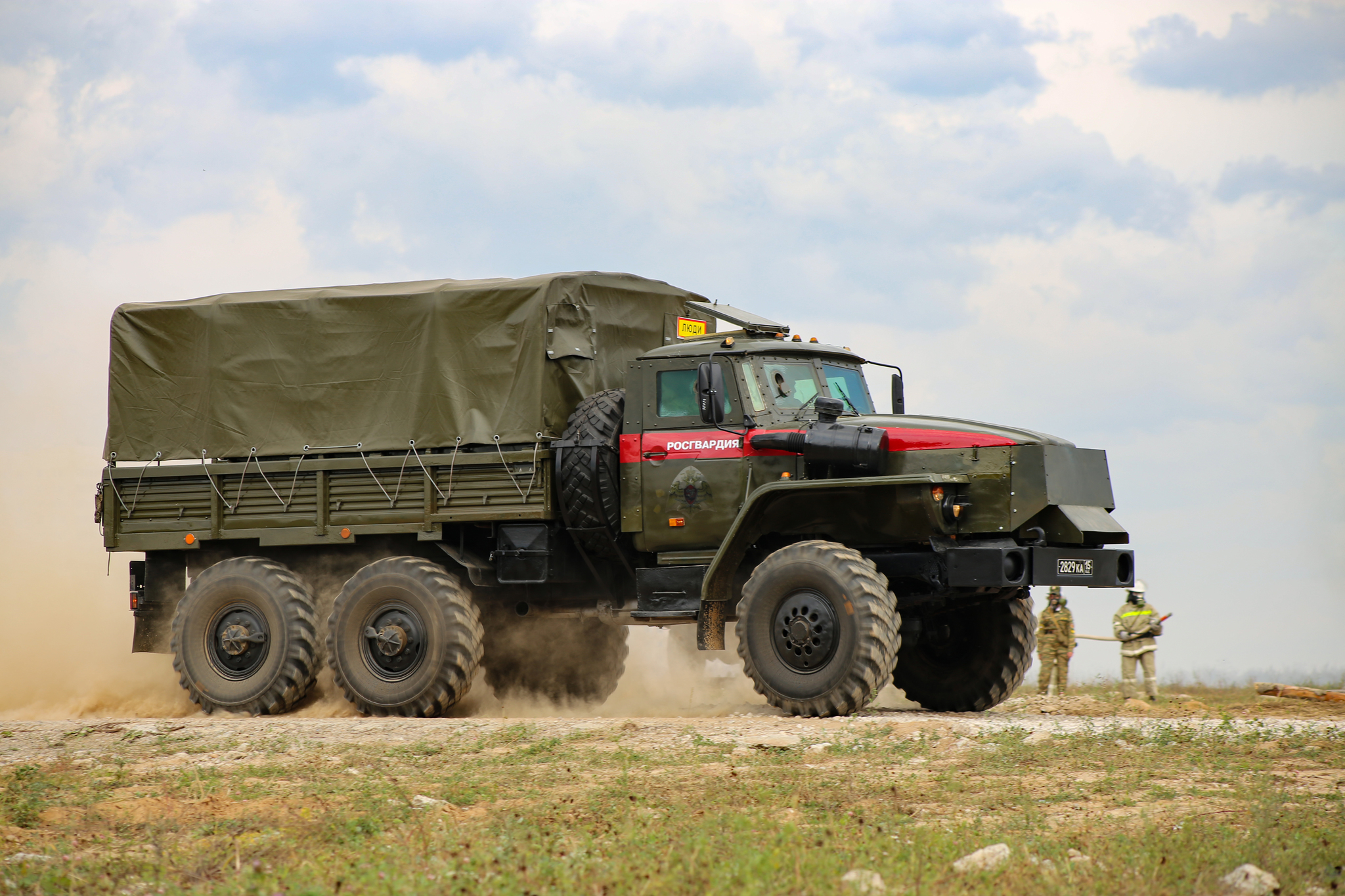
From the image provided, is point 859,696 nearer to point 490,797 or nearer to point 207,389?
point 490,797

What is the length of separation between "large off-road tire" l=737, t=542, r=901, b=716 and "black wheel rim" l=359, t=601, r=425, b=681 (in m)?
3.63

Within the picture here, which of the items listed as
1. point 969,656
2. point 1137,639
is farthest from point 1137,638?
point 969,656

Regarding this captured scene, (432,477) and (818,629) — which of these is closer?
(818,629)

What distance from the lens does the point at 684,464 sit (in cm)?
1330

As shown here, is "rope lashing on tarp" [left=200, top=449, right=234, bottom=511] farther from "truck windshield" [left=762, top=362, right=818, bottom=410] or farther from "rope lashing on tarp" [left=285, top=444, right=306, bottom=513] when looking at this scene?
"truck windshield" [left=762, top=362, right=818, bottom=410]

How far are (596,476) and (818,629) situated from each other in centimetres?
282

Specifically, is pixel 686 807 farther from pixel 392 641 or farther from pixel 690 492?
pixel 392 641

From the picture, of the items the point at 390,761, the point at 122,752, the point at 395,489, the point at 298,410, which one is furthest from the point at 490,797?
the point at 298,410

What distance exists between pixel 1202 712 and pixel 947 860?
824cm

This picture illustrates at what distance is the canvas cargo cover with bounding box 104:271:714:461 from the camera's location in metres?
14.4

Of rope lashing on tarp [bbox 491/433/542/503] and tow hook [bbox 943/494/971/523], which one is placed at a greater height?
rope lashing on tarp [bbox 491/433/542/503]

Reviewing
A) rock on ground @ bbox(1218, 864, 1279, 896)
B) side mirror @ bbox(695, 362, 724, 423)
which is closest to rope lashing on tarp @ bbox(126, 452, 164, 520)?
side mirror @ bbox(695, 362, 724, 423)

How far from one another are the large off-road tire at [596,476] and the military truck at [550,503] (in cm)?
3

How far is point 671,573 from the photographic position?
44.2ft
